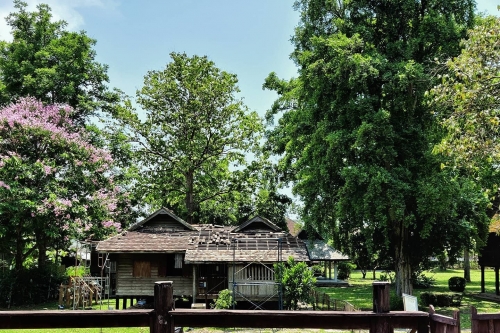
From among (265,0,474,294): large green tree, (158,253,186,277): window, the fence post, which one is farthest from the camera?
(158,253,186,277): window

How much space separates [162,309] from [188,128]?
35.4 metres

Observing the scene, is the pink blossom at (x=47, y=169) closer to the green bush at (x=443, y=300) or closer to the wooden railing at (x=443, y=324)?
the green bush at (x=443, y=300)

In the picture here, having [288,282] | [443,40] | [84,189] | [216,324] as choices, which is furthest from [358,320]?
[84,189]

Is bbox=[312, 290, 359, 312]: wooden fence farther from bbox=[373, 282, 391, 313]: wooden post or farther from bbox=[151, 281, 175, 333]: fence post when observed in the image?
bbox=[151, 281, 175, 333]: fence post

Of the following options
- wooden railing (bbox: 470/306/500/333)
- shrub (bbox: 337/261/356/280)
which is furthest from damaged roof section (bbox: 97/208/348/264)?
shrub (bbox: 337/261/356/280)

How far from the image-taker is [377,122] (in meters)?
23.3

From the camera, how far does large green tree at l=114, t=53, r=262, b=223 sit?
39219 mm

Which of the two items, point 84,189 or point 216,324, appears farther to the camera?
point 84,189

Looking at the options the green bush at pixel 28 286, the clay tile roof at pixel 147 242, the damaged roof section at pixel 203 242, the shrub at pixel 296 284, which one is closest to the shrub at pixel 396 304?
the shrub at pixel 296 284

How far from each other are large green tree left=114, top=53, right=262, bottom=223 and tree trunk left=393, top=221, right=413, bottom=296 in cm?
1625

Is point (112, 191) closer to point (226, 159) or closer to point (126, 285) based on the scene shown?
point (126, 285)

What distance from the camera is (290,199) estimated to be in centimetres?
4356

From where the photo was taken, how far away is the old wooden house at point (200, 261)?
23750 millimetres

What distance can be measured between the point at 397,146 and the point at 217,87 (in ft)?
62.4
